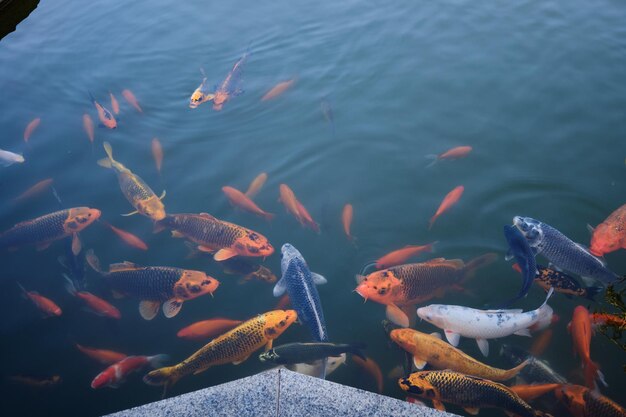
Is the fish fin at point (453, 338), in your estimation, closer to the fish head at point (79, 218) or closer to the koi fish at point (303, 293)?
the koi fish at point (303, 293)

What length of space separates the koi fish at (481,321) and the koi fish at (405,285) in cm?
22

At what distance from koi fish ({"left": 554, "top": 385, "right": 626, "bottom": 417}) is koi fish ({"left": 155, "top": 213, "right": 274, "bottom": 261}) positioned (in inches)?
106

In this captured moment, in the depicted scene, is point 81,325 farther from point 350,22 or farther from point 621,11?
point 621,11

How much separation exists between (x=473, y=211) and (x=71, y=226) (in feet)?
14.5

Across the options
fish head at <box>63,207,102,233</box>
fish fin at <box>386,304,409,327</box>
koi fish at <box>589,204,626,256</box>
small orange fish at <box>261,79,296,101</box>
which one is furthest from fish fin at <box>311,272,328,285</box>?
small orange fish at <box>261,79,296,101</box>

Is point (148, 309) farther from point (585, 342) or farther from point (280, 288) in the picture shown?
point (585, 342)

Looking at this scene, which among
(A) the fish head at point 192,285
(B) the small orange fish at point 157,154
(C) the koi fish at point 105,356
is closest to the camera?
(C) the koi fish at point 105,356

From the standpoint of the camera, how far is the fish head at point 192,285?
399 centimetres

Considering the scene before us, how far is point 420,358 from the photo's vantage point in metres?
3.40

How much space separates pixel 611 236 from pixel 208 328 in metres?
3.69

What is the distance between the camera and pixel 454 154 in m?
5.15

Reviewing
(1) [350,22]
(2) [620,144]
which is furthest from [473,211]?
(1) [350,22]

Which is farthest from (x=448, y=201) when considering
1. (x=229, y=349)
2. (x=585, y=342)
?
(x=229, y=349)

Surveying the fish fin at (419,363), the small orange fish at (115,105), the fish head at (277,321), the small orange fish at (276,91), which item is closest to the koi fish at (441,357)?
the fish fin at (419,363)
